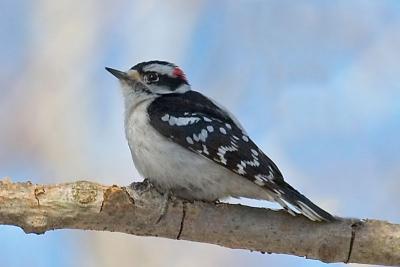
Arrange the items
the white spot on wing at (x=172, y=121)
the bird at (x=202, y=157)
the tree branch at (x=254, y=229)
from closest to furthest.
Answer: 1. the tree branch at (x=254, y=229)
2. the bird at (x=202, y=157)
3. the white spot on wing at (x=172, y=121)

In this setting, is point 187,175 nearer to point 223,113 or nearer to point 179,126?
point 179,126

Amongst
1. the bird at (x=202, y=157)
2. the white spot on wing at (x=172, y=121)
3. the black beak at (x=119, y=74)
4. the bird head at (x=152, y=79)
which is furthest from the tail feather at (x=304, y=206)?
the black beak at (x=119, y=74)

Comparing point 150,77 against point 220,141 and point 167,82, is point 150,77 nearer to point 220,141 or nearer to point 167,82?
point 167,82

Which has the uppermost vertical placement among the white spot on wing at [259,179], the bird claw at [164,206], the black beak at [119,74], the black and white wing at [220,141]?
the black beak at [119,74]

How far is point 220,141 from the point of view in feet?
5.65

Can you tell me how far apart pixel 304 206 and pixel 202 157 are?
29 centimetres

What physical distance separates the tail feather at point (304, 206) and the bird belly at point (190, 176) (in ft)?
0.19

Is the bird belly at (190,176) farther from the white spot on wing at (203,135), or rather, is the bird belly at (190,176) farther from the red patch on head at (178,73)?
the red patch on head at (178,73)

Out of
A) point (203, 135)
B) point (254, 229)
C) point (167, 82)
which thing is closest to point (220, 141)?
point (203, 135)

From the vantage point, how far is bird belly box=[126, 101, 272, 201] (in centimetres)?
169

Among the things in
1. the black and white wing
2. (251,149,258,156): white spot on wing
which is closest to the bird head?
the black and white wing

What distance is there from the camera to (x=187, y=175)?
1.69 meters

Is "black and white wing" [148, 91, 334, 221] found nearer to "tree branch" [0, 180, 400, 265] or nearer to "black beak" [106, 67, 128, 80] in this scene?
"tree branch" [0, 180, 400, 265]

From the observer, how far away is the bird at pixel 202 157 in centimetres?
166
